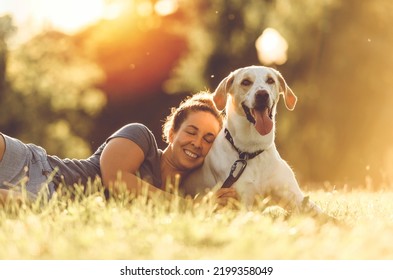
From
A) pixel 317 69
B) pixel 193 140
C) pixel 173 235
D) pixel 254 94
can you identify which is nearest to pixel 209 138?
pixel 193 140

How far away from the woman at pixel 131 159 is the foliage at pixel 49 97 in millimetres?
15380

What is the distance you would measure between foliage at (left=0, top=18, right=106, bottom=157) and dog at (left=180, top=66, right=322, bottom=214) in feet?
51.6

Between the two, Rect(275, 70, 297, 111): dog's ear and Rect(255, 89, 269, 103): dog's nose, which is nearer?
Rect(255, 89, 269, 103): dog's nose

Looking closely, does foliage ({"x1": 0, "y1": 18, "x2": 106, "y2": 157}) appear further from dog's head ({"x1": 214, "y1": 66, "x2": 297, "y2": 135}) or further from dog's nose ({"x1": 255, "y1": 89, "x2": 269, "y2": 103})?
dog's nose ({"x1": 255, "y1": 89, "x2": 269, "y2": 103})

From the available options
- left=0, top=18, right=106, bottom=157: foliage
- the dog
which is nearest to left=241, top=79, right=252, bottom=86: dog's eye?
the dog

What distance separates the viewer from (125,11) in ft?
64.6

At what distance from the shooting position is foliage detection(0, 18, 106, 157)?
22.3 m

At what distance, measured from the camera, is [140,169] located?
638cm

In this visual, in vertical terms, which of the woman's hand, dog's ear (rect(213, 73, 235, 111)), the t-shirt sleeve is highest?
dog's ear (rect(213, 73, 235, 111))

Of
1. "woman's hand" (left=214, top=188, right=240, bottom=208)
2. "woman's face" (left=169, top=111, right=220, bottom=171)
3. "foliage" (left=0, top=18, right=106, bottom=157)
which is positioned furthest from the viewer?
"foliage" (left=0, top=18, right=106, bottom=157)

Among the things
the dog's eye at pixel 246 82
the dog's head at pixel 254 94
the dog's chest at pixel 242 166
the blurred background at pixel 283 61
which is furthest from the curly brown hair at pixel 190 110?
the blurred background at pixel 283 61

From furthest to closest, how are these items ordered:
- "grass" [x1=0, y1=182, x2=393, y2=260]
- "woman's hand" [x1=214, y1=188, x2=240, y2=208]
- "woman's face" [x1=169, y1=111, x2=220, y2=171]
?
"woman's face" [x1=169, y1=111, x2=220, y2=171] < "woman's hand" [x1=214, y1=188, x2=240, y2=208] < "grass" [x1=0, y1=182, x2=393, y2=260]

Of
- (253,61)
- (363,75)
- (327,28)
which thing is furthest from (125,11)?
(363,75)

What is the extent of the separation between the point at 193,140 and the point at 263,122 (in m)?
0.77
